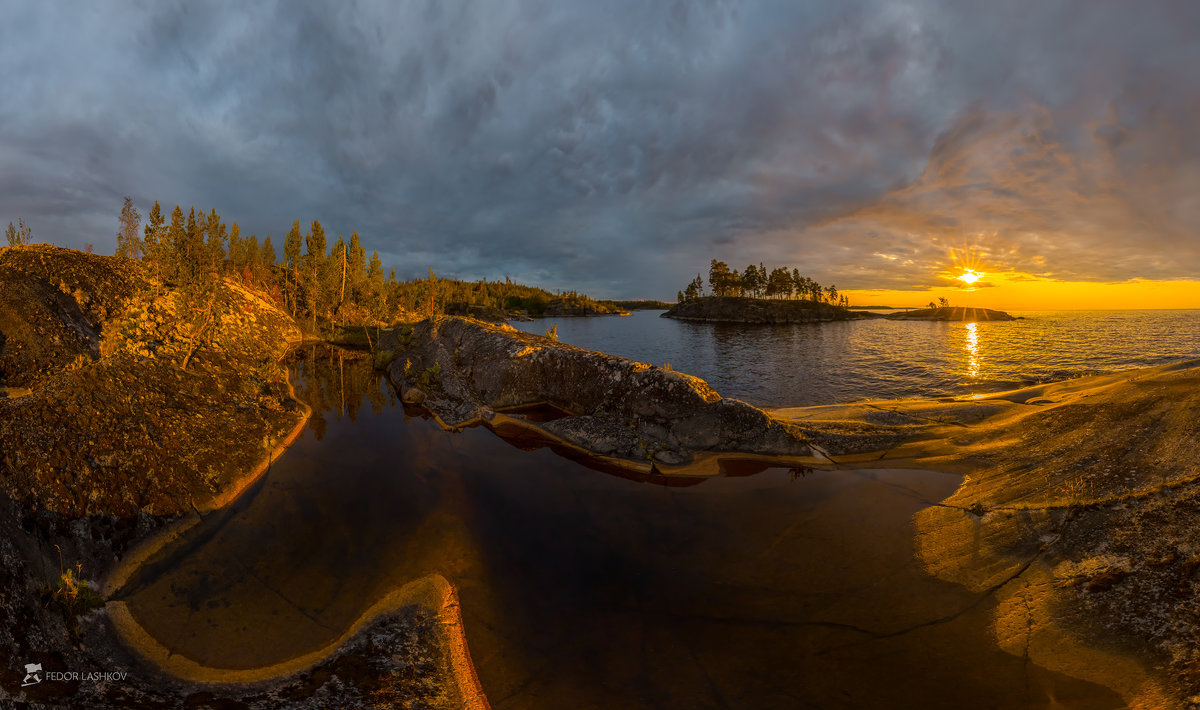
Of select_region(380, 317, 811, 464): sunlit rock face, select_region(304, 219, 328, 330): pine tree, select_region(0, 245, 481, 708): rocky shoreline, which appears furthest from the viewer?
select_region(304, 219, 328, 330): pine tree

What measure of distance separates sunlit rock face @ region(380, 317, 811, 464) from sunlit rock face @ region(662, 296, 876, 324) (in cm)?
13568

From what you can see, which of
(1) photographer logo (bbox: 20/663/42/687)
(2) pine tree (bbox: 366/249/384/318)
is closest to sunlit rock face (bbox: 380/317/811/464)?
(1) photographer logo (bbox: 20/663/42/687)

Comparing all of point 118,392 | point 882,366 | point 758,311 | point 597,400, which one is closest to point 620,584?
point 597,400

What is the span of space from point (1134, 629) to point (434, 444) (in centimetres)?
1832

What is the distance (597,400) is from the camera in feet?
59.0

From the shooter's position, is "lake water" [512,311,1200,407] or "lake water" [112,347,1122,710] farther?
"lake water" [512,311,1200,407]

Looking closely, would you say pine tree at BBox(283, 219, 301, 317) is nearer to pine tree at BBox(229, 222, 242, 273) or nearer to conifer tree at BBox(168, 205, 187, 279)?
pine tree at BBox(229, 222, 242, 273)

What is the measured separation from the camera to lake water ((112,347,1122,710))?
6.30m

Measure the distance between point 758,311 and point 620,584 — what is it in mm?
152493

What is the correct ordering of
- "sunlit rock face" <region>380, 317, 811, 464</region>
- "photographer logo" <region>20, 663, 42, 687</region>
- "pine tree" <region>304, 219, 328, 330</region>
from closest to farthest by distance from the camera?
"photographer logo" <region>20, 663, 42, 687</region>
"sunlit rock face" <region>380, 317, 811, 464</region>
"pine tree" <region>304, 219, 328, 330</region>

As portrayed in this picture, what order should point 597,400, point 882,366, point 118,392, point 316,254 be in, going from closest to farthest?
point 118,392 → point 597,400 → point 882,366 → point 316,254

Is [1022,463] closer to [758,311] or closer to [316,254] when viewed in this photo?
[316,254]

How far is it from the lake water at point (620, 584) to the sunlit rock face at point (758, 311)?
471 ft

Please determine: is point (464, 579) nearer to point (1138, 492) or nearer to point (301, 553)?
point (301, 553)
